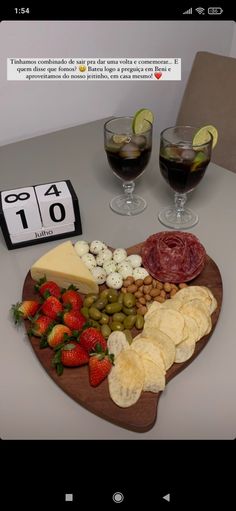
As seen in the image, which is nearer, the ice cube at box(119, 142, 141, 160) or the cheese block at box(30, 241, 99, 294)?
the cheese block at box(30, 241, 99, 294)

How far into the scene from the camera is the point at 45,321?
731 mm

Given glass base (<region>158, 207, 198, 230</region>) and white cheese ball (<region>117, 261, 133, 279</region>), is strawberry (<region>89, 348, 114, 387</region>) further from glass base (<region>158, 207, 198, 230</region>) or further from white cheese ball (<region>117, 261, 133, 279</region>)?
glass base (<region>158, 207, 198, 230</region>)

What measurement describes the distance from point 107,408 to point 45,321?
0.19 m

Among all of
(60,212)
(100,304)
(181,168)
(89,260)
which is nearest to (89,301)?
(100,304)

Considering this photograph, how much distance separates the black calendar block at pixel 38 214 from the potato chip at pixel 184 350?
0.41 metres

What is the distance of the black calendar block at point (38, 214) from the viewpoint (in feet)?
2.99

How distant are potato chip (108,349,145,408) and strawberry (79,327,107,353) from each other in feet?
0.16

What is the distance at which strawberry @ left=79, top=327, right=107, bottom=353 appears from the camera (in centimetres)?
69
